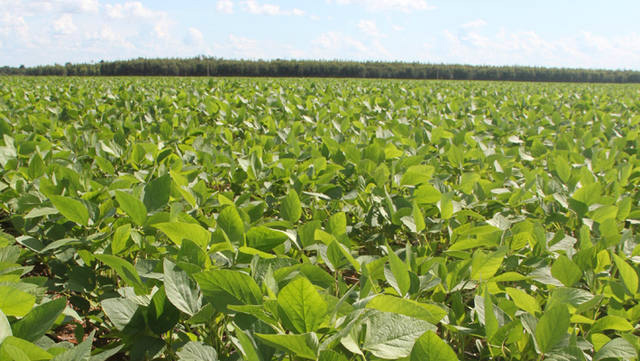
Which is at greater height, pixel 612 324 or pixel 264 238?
pixel 264 238

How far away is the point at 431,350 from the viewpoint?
74 centimetres

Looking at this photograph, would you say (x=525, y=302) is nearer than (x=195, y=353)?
No

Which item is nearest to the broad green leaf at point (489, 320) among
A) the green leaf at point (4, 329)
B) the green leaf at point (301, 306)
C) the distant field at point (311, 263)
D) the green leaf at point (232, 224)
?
the distant field at point (311, 263)

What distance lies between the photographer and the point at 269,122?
4.07m

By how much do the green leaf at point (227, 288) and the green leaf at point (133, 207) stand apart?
648 millimetres

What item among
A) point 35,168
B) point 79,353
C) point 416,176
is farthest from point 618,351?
point 35,168

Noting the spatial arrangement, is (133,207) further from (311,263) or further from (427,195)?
(427,195)

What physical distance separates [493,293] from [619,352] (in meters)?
0.38

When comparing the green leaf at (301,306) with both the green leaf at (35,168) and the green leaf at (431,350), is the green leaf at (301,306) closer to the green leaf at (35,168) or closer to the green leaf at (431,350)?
the green leaf at (431,350)

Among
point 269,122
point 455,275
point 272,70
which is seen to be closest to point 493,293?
point 455,275

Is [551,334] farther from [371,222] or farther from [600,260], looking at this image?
[371,222]

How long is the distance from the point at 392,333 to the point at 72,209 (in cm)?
119

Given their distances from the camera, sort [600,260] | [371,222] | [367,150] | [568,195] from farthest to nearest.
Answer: [367,150] < [568,195] < [371,222] < [600,260]

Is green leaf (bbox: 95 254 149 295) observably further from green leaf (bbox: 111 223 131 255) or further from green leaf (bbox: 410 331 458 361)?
green leaf (bbox: 410 331 458 361)
